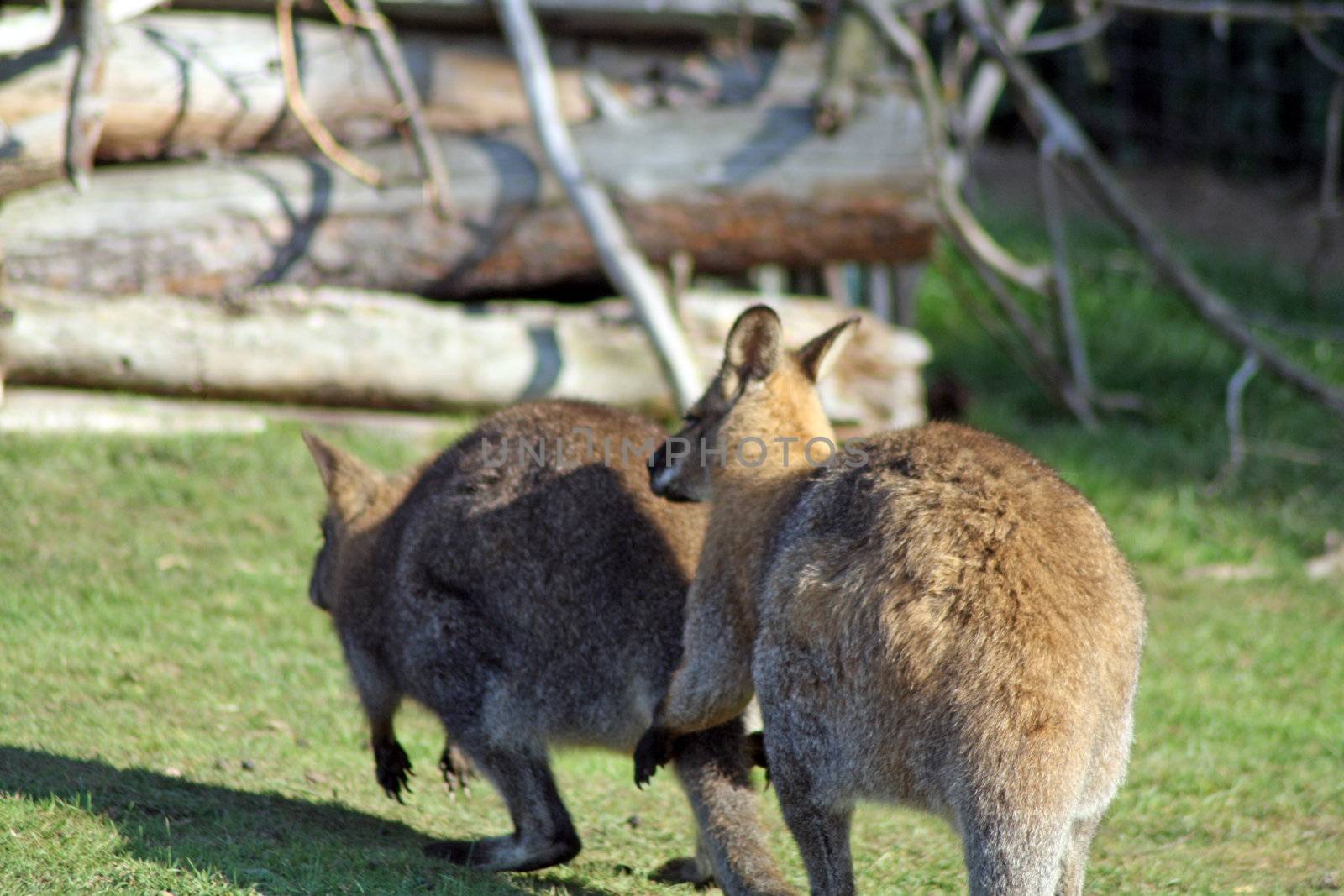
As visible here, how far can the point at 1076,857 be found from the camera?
3496 mm

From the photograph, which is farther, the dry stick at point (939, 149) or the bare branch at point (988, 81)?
the bare branch at point (988, 81)

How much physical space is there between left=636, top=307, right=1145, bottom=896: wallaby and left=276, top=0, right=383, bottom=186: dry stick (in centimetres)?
426

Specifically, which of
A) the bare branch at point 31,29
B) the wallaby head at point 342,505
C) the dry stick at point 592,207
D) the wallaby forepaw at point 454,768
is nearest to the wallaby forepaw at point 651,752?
the wallaby forepaw at point 454,768

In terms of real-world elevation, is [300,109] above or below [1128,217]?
above

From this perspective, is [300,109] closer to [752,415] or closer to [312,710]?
[312,710]

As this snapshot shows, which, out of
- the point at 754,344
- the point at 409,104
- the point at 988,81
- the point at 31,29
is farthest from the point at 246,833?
the point at 988,81

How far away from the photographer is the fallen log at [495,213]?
7461mm

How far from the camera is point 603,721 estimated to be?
4324 mm

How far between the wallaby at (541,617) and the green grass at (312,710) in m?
0.32

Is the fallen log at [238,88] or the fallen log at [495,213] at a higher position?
the fallen log at [238,88]

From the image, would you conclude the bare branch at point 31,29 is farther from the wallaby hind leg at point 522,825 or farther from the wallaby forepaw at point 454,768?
the wallaby hind leg at point 522,825

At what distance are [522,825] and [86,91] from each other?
13.7 feet

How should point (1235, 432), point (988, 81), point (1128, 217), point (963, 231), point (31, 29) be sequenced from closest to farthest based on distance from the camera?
point (31, 29), point (1235, 432), point (1128, 217), point (963, 231), point (988, 81)

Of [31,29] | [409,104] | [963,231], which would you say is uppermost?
[31,29]
